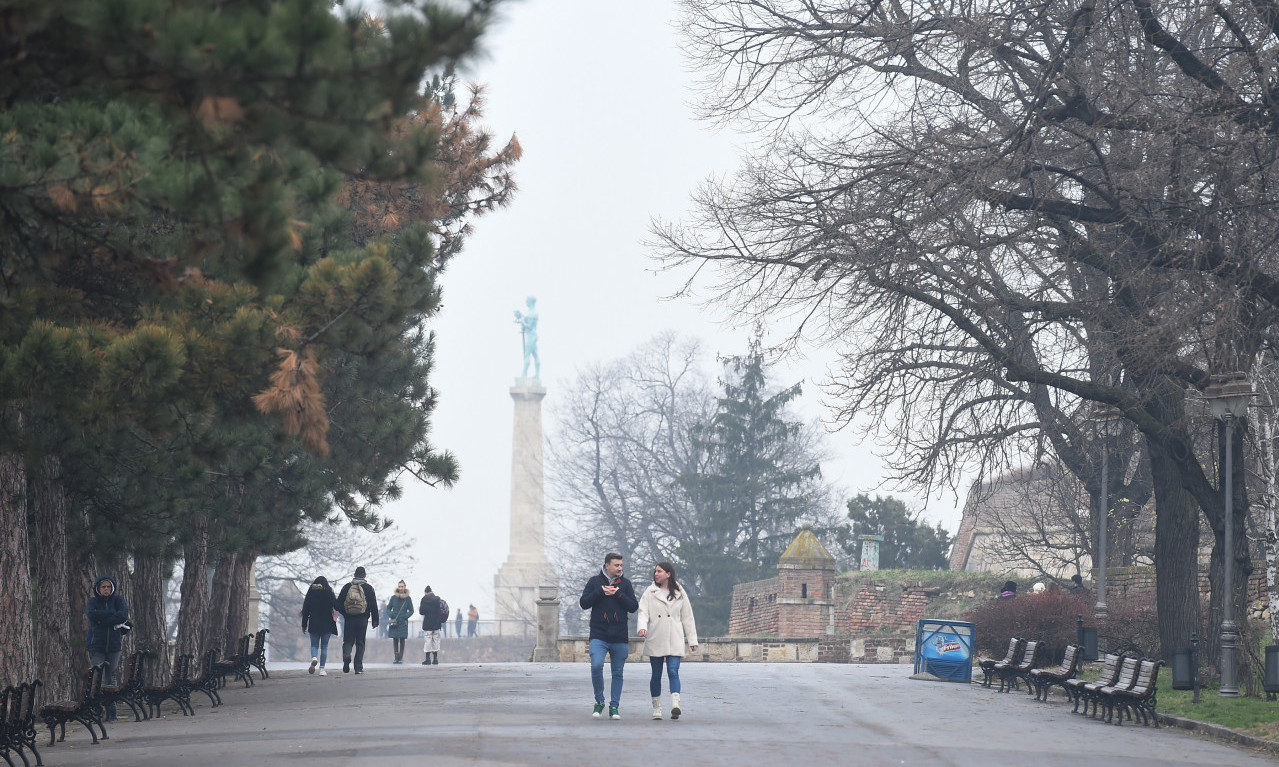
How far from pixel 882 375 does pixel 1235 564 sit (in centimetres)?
540

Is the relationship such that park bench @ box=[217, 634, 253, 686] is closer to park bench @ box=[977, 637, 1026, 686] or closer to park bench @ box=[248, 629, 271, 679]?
park bench @ box=[248, 629, 271, 679]

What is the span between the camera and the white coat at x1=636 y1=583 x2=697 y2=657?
49.7ft

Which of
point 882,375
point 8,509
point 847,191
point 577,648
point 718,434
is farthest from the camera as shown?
point 718,434

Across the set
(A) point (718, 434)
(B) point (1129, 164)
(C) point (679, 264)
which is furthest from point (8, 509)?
(A) point (718, 434)

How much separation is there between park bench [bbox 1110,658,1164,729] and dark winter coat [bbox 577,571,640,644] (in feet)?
18.0

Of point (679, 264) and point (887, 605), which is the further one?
point (887, 605)

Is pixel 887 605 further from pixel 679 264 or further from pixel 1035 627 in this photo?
pixel 679 264

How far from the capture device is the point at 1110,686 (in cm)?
1683

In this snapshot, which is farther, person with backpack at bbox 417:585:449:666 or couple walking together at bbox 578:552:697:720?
person with backpack at bbox 417:585:449:666

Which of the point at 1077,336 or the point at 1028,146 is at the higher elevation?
the point at 1028,146

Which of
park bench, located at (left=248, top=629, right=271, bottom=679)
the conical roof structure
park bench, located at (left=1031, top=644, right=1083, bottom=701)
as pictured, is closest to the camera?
park bench, located at (left=1031, top=644, right=1083, bottom=701)

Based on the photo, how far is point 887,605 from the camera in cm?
4066

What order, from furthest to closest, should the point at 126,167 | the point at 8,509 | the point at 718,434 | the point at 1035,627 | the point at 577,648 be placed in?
the point at 718,434, the point at 577,648, the point at 1035,627, the point at 8,509, the point at 126,167

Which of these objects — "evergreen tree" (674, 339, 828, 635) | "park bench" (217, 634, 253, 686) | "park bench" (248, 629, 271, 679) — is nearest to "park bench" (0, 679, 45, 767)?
"park bench" (217, 634, 253, 686)
